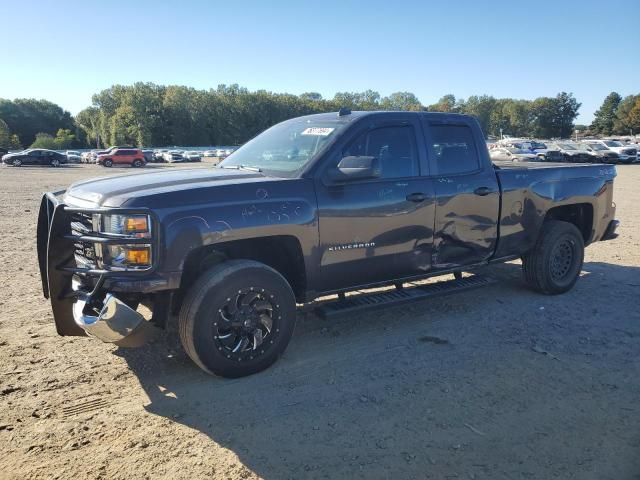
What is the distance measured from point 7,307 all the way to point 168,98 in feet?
364

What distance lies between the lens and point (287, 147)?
4.79 metres

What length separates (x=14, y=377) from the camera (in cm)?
394

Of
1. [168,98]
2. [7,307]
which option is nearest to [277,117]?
[168,98]

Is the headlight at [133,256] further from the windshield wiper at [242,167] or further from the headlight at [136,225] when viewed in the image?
the windshield wiper at [242,167]

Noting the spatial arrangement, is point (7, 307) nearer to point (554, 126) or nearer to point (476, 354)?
point (476, 354)

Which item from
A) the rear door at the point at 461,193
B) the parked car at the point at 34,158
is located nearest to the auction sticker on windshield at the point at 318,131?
the rear door at the point at 461,193

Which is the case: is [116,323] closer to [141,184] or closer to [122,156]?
[141,184]

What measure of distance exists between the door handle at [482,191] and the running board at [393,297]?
3.08 ft

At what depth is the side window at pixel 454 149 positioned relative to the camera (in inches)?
201

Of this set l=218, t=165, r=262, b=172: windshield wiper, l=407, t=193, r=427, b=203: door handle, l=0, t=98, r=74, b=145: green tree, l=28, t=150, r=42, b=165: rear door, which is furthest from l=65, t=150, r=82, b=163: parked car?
l=407, t=193, r=427, b=203: door handle

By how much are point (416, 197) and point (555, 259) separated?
2432 mm

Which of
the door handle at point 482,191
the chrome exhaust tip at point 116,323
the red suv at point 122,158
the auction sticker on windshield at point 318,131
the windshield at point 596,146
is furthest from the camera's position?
the red suv at point 122,158

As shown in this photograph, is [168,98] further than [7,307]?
Yes

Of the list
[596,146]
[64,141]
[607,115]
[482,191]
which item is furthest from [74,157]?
[607,115]
